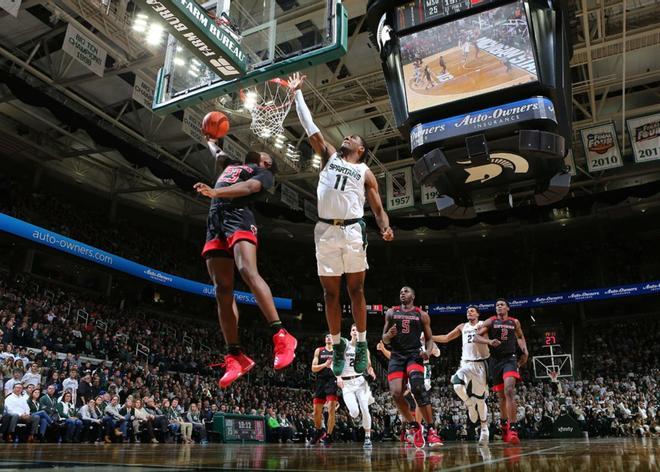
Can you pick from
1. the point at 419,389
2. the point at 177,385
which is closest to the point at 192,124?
the point at 177,385

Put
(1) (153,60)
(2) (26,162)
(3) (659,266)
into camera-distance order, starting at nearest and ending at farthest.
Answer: (1) (153,60)
(2) (26,162)
(3) (659,266)

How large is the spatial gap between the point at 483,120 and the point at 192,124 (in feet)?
34.7

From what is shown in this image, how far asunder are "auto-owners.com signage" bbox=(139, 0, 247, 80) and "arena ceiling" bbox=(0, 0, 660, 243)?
586 centimetres

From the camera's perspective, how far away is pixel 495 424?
17.6m

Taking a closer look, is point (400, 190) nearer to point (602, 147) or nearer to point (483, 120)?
point (602, 147)

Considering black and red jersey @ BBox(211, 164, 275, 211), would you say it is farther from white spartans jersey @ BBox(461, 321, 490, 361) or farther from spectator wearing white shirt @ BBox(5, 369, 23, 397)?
spectator wearing white shirt @ BBox(5, 369, 23, 397)

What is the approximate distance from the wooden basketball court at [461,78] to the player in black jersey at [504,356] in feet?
9.86

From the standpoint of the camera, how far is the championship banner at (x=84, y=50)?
12336mm

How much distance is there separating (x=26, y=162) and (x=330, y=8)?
18.5 meters

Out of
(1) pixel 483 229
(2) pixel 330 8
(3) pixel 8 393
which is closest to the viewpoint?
(2) pixel 330 8

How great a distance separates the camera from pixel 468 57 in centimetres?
744

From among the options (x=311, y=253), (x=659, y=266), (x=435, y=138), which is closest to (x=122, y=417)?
(x=435, y=138)

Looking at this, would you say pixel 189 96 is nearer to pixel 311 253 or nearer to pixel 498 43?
pixel 498 43

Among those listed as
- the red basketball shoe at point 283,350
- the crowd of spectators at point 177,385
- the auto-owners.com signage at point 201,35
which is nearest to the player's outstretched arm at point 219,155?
the red basketball shoe at point 283,350
